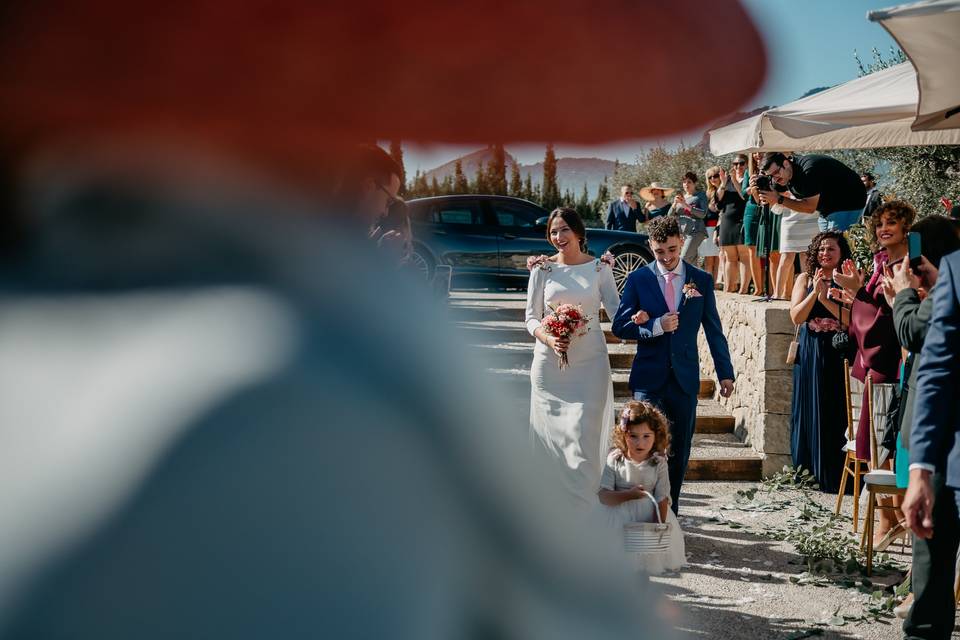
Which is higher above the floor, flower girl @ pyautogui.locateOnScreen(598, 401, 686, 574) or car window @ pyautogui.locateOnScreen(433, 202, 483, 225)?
car window @ pyautogui.locateOnScreen(433, 202, 483, 225)

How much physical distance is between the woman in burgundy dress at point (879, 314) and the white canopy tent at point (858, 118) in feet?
2.79

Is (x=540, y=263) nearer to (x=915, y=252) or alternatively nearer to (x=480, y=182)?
(x=915, y=252)

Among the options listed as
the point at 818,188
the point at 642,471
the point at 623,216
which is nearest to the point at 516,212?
the point at 642,471

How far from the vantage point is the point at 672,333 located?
5.27 metres

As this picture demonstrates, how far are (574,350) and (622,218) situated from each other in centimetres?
796

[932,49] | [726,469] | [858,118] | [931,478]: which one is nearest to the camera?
[931,478]

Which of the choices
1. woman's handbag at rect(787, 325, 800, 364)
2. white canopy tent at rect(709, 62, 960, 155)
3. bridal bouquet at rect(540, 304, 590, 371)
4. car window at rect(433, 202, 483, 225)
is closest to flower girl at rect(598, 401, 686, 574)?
bridal bouquet at rect(540, 304, 590, 371)

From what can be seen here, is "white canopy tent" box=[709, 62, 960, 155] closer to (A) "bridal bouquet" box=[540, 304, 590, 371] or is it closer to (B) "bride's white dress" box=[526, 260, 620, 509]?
(B) "bride's white dress" box=[526, 260, 620, 509]

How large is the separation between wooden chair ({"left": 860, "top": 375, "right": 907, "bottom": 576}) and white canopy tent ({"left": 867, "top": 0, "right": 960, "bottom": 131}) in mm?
1551

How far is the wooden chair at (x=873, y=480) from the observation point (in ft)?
15.6

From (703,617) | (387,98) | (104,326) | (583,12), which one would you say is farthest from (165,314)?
(703,617)

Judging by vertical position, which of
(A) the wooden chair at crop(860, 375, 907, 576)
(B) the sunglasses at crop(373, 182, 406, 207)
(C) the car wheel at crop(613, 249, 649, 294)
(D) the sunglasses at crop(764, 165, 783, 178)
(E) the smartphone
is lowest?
(A) the wooden chair at crop(860, 375, 907, 576)

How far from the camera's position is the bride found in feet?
17.5

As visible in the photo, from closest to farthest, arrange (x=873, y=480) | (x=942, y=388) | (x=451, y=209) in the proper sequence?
1. (x=451, y=209)
2. (x=942, y=388)
3. (x=873, y=480)
